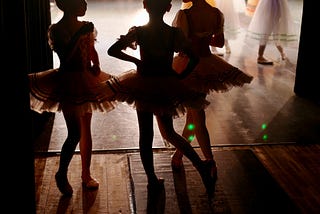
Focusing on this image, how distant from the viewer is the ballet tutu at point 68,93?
352 cm

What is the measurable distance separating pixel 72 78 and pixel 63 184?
715 millimetres

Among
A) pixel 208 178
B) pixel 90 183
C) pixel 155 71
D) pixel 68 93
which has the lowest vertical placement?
pixel 90 183

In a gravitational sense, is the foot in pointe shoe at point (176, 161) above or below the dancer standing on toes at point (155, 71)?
below

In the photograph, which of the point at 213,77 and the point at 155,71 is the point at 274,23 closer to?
the point at 213,77

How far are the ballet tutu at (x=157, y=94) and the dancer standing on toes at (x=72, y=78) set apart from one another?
110mm

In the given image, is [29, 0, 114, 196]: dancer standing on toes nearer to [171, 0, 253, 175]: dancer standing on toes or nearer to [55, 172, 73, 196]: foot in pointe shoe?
[55, 172, 73, 196]: foot in pointe shoe

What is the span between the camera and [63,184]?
3791 mm

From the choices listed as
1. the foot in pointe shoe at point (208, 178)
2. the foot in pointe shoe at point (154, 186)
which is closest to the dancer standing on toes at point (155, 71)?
the foot in pointe shoe at point (208, 178)

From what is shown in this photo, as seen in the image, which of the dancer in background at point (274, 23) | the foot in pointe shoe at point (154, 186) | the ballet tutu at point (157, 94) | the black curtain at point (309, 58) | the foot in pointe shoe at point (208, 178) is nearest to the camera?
the ballet tutu at point (157, 94)

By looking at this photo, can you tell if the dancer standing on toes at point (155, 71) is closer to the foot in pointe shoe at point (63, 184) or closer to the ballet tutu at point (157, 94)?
the ballet tutu at point (157, 94)

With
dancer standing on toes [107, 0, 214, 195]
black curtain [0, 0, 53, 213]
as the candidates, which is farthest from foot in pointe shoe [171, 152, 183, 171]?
black curtain [0, 0, 53, 213]

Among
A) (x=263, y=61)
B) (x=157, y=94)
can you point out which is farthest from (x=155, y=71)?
(x=263, y=61)

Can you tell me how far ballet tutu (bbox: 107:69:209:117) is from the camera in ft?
11.3

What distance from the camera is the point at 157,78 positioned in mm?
3510
